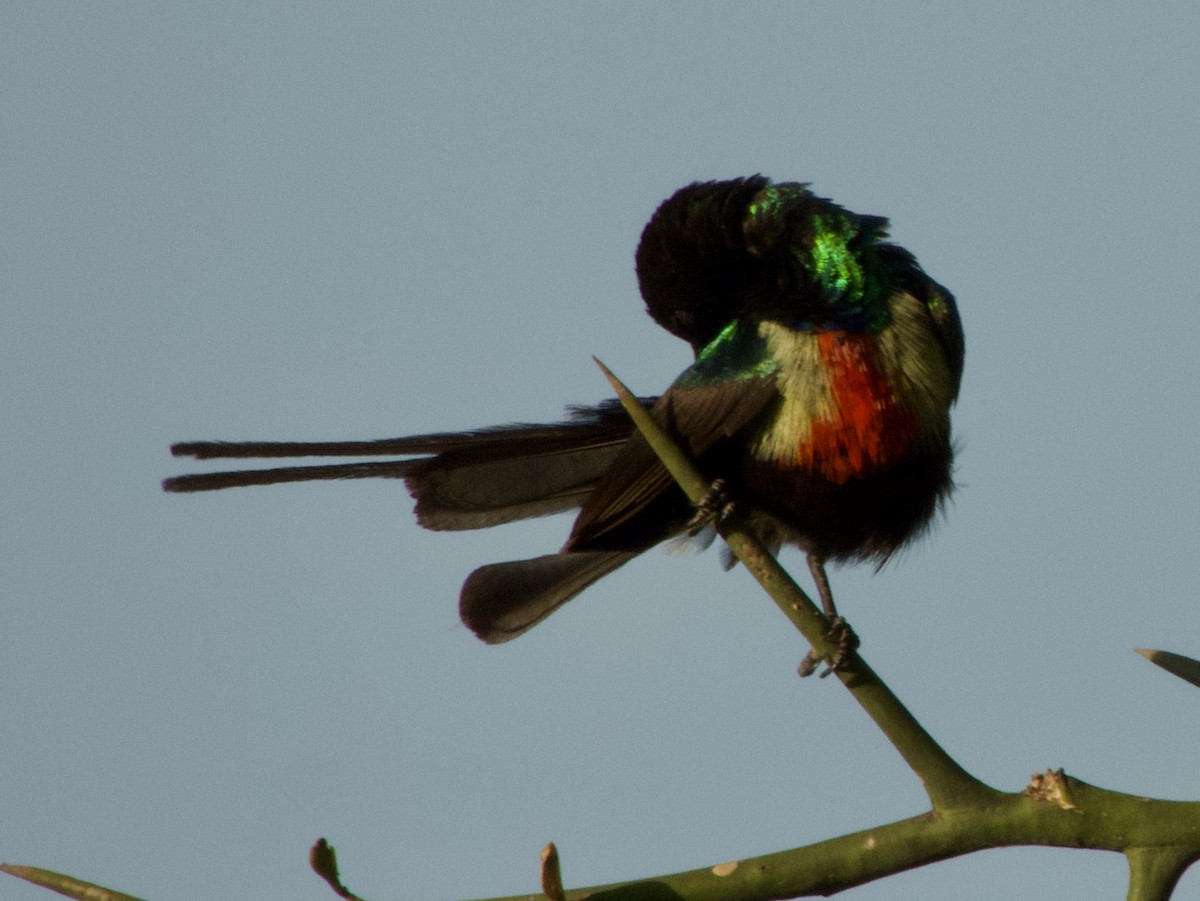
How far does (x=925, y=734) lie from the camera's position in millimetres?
1642

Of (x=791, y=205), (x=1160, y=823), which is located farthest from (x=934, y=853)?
(x=791, y=205)

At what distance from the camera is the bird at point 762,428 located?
12.5ft

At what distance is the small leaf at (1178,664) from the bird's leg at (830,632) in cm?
31

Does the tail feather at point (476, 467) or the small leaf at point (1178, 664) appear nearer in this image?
the small leaf at point (1178, 664)

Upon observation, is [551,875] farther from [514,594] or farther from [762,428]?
[762,428]

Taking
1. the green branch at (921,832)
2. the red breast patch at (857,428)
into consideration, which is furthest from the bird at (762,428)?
the green branch at (921,832)

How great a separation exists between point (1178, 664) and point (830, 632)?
1.20ft

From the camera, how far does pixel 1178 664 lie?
1.53 metres

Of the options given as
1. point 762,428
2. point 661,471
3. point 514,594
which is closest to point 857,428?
point 762,428

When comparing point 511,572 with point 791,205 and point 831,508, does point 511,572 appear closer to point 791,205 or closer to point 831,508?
point 831,508

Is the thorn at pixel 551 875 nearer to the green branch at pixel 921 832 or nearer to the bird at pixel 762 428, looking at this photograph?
the green branch at pixel 921 832

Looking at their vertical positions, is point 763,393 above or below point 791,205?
below

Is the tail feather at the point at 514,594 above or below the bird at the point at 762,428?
below

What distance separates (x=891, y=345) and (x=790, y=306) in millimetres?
318
